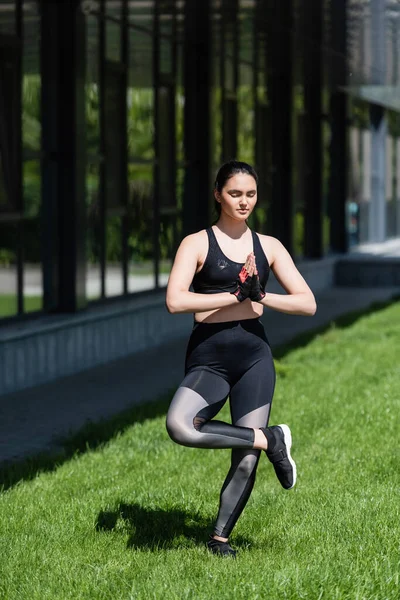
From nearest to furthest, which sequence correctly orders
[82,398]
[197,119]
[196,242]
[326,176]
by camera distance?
[196,242]
[82,398]
[197,119]
[326,176]

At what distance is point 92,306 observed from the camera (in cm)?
1606

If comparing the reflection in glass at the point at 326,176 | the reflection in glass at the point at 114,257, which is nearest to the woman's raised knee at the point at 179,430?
the reflection in glass at the point at 114,257

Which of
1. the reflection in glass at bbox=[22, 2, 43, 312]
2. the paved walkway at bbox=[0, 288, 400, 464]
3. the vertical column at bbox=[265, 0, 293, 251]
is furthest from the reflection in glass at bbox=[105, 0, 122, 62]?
the vertical column at bbox=[265, 0, 293, 251]

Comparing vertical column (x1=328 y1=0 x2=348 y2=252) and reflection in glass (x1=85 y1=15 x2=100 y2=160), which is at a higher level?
reflection in glass (x1=85 y1=15 x2=100 y2=160)

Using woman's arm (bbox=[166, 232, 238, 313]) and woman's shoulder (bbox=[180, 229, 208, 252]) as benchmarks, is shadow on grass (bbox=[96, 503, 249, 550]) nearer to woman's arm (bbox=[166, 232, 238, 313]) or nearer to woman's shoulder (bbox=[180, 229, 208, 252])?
woman's arm (bbox=[166, 232, 238, 313])

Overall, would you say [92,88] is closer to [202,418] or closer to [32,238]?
[32,238]

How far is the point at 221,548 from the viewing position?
6.60 metres

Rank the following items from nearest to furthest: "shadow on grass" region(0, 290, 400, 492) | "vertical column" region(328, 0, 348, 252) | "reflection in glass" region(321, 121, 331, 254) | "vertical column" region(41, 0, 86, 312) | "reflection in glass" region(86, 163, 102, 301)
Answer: "shadow on grass" region(0, 290, 400, 492) < "vertical column" region(41, 0, 86, 312) < "reflection in glass" region(86, 163, 102, 301) < "reflection in glass" region(321, 121, 331, 254) < "vertical column" region(328, 0, 348, 252)

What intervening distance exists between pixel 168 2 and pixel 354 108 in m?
17.4

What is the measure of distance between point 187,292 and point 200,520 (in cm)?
176

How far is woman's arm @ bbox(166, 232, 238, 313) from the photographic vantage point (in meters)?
6.26

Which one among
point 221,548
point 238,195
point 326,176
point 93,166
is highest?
point 238,195

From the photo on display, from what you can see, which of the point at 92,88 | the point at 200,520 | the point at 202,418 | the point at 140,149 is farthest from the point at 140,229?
the point at 202,418

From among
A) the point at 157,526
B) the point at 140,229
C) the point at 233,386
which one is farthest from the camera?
the point at 140,229
